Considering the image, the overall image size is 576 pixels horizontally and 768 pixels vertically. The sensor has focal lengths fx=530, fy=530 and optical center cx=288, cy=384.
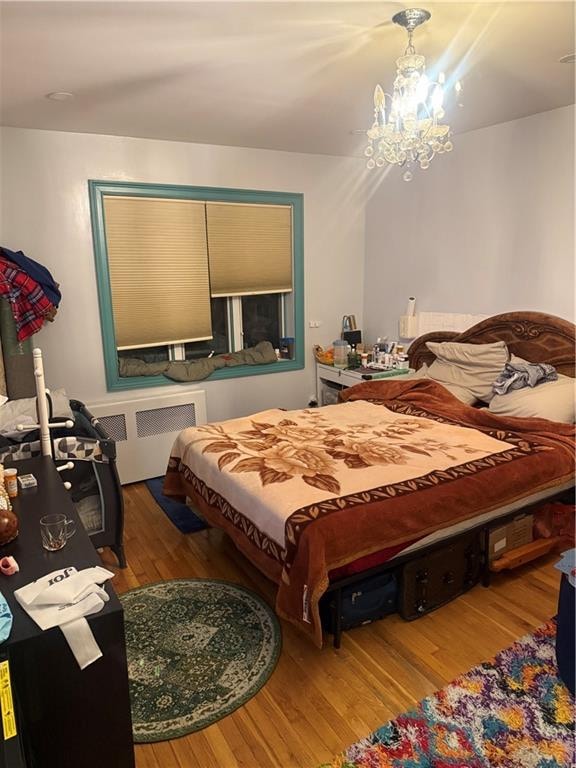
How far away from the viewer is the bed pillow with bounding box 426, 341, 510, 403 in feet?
11.6

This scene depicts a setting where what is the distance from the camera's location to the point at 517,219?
358 cm

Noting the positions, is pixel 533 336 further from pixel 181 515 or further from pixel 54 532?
pixel 54 532

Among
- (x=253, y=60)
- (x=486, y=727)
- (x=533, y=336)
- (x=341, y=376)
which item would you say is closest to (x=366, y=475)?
(x=486, y=727)

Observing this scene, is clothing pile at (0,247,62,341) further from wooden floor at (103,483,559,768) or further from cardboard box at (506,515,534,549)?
cardboard box at (506,515,534,549)

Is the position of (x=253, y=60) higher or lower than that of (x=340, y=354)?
higher

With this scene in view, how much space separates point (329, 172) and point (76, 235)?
219 cm

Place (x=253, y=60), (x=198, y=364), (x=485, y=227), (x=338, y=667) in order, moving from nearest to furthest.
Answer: (x=338, y=667), (x=253, y=60), (x=485, y=227), (x=198, y=364)

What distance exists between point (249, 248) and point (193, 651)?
3121 millimetres

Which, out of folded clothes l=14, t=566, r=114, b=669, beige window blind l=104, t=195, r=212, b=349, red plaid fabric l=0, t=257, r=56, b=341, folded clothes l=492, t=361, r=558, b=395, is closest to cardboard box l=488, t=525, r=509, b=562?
folded clothes l=492, t=361, r=558, b=395

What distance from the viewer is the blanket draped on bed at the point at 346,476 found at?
6.86ft

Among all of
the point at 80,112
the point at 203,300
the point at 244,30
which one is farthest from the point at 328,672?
the point at 80,112

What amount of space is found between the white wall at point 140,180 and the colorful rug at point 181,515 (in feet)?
2.81

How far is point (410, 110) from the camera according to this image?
2260 mm

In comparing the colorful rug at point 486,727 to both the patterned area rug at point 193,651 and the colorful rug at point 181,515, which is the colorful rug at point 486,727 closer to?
the patterned area rug at point 193,651
